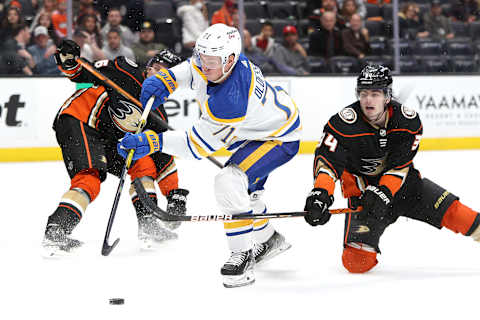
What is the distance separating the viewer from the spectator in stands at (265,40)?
7574mm

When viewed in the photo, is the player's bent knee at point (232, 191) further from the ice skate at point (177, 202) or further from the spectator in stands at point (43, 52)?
the spectator in stands at point (43, 52)

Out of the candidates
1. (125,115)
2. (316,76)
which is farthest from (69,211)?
(316,76)

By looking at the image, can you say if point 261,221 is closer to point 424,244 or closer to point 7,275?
point 424,244

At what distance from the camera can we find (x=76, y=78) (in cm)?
369

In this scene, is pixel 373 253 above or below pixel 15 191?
above

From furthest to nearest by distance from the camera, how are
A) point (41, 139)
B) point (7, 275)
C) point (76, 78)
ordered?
point (41, 139) < point (76, 78) < point (7, 275)

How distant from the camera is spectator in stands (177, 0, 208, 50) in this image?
7367mm

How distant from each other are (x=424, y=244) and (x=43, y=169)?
153 inches

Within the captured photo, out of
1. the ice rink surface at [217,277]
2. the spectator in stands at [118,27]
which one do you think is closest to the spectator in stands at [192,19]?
the spectator in stands at [118,27]

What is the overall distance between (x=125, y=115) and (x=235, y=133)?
88cm

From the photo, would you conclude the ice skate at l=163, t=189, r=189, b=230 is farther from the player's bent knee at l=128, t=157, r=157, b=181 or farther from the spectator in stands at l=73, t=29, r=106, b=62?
the spectator in stands at l=73, t=29, r=106, b=62

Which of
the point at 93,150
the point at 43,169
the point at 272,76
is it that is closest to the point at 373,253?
the point at 93,150

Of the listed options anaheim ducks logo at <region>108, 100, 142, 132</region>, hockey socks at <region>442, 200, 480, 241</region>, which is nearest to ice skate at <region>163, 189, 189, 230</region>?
anaheim ducks logo at <region>108, 100, 142, 132</region>

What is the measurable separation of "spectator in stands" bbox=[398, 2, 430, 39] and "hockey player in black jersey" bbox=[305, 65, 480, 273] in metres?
5.02
